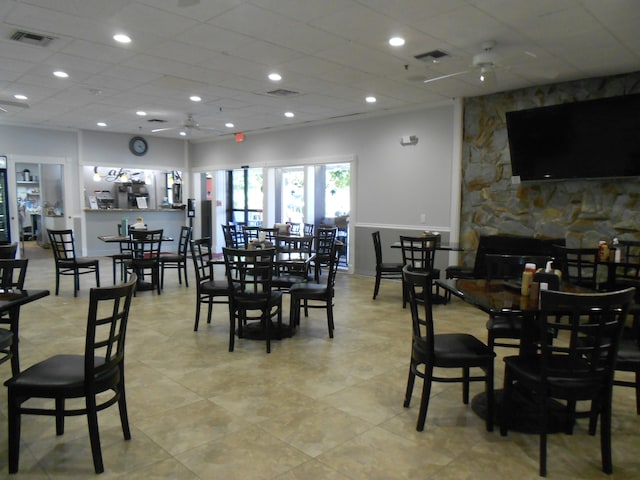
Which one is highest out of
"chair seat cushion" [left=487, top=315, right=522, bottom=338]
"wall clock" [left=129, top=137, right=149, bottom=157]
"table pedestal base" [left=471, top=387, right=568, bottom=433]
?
"wall clock" [left=129, top=137, right=149, bottom=157]

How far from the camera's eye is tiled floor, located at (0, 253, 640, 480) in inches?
95.6

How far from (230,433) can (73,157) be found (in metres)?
9.71

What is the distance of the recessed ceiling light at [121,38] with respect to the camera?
437cm

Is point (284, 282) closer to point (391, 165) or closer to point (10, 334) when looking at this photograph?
point (10, 334)

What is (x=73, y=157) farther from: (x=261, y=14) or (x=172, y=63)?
(x=261, y=14)

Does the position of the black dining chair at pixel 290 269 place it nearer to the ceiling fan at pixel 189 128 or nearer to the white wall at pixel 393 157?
the white wall at pixel 393 157

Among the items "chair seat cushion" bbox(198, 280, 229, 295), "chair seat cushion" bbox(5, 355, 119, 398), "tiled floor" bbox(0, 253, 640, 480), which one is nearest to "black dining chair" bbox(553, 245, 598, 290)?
"tiled floor" bbox(0, 253, 640, 480)

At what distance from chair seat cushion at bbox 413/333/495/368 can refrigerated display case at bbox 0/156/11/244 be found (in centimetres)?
996

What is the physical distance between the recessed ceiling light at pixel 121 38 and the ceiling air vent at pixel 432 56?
2.95m

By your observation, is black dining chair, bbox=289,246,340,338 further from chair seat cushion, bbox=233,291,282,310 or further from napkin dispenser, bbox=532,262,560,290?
napkin dispenser, bbox=532,262,560,290

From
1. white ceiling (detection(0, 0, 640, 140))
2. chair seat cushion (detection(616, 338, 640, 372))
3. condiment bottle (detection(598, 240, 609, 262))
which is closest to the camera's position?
A: chair seat cushion (detection(616, 338, 640, 372))

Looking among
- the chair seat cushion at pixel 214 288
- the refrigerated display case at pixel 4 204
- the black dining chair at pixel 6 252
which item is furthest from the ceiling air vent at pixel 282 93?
the refrigerated display case at pixel 4 204

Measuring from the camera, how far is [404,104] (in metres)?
7.44

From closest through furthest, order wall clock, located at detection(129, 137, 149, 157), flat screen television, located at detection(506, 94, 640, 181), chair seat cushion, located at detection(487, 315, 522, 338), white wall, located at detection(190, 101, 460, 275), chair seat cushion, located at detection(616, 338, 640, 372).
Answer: chair seat cushion, located at detection(616, 338, 640, 372)
chair seat cushion, located at detection(487, 315, 522, 338)
flat screen television, located at detection(506, 94, 640, 181)
white wall, located at detection(190, 101, 460, 275)
wall clock, located at detection(129, 137, 149, 157)
